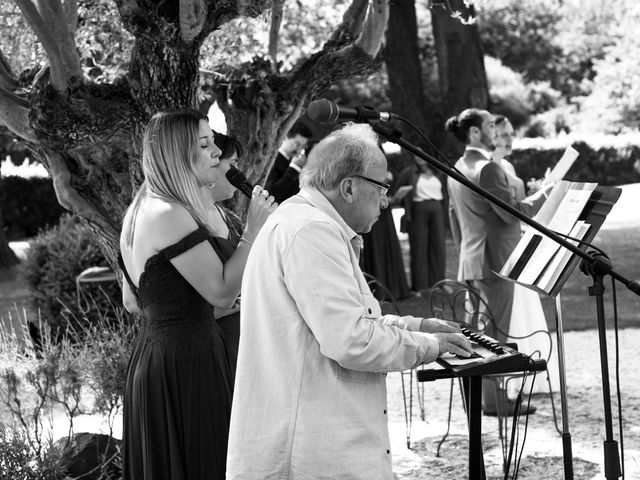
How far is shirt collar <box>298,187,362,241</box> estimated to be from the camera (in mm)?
3227

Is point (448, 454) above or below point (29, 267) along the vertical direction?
below

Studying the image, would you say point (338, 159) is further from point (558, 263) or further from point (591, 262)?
point (558, 263)

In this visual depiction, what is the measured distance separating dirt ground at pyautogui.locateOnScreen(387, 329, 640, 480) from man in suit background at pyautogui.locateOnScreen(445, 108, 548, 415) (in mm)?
364

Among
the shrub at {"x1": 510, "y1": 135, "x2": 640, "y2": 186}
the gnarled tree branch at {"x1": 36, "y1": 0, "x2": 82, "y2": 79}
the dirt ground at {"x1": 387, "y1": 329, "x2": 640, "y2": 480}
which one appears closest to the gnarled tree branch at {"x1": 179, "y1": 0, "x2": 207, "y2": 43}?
the gnarled tree branch at {"x1": 36, "y1": 0, "x2": 82, "y2": 79}

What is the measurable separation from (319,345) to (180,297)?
1.06 meters

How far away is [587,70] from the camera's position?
44.1 metres

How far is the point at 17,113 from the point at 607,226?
696 inches

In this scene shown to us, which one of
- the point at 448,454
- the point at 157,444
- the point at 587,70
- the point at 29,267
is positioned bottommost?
the point at 448,454

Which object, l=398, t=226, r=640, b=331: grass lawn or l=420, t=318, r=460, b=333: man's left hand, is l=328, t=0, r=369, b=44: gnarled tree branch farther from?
l=398, t=226, r=640, b=331: grass lawn

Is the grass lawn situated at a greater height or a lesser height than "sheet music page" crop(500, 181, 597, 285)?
lesser

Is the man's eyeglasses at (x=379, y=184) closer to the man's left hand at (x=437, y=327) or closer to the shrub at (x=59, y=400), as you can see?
the man's left hand at (x=437, y=327)

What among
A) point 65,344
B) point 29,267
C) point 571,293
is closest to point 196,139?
point 65,344

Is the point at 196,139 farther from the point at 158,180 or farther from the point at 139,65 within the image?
the point at 139,65

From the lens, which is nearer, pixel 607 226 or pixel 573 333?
pixel 573 333
